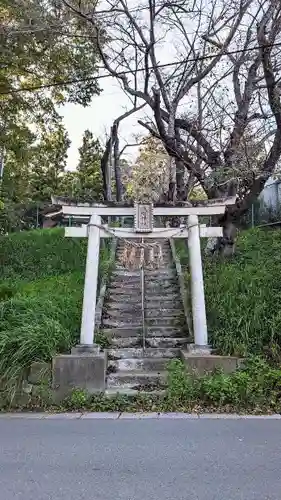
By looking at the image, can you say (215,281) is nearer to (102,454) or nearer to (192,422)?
(192,422)

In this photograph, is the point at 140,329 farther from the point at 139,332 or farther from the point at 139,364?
the point at 139,364

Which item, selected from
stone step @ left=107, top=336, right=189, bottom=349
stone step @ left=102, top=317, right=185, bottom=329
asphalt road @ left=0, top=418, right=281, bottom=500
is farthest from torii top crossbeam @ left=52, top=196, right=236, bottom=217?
asphalt road @ left=0, top=418, right=281, bottom=500

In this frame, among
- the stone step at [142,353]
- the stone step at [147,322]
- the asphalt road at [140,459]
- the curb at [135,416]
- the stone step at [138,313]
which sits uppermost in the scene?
the stone step at [138,313]

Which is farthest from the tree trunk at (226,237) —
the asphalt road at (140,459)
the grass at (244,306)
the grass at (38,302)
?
the asphalt road at (140,459)

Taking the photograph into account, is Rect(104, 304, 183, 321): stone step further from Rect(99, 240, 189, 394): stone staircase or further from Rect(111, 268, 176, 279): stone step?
Rect(111, 268, 176, 279): stone step

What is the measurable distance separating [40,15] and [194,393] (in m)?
10.4

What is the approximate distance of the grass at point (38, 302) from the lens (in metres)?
6.54

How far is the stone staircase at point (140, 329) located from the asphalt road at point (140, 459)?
1.33m

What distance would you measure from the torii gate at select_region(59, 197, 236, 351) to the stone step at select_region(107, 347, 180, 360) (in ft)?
2.23

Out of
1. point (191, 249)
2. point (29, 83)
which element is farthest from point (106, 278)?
point (29, 83)

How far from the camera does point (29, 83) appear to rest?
48.3ft

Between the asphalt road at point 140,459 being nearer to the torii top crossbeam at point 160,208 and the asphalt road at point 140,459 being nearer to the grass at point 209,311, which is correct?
the grass at point 209,311

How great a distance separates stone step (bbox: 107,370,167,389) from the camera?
6863mm

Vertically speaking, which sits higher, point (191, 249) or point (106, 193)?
point (106, 193)
